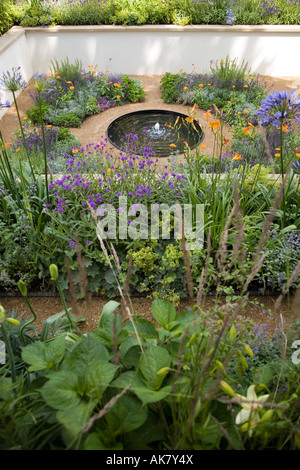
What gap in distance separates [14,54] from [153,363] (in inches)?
238

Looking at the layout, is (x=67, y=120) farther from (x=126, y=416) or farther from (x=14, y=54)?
Answer: (x=126, y=416)

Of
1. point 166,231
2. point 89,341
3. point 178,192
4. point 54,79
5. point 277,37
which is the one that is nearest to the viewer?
point 89,341

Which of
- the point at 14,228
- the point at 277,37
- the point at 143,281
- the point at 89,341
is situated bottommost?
the point at 143,281

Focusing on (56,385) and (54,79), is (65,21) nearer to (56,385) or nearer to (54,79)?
(54,79)

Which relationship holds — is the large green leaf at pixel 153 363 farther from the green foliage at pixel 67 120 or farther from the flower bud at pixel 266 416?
the green foliage at pixel 67 120

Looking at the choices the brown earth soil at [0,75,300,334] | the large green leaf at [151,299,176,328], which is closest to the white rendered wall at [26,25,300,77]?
the brown earth soil at [0,75,300,334]

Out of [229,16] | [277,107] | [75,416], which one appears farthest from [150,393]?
[229,16]

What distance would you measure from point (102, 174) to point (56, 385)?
2.14 m

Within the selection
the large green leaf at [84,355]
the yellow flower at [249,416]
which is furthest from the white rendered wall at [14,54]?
the yellow flower at [249,416]

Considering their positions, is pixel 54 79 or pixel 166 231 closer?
pixel 166 231

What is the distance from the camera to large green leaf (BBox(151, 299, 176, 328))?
113cm
